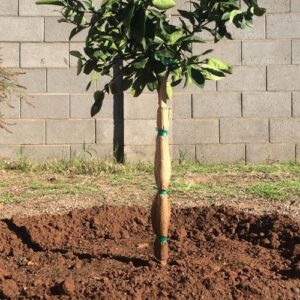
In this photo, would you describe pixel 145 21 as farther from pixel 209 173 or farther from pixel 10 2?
pixel 10 2

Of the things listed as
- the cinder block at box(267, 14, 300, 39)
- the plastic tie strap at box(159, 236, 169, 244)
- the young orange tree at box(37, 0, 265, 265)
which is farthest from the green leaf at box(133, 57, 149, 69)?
the cinder block at box(267, 14, 300, 39)

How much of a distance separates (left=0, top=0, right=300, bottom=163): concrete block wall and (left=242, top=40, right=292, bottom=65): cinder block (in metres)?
0.01

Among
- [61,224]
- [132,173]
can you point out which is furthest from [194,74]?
[132,173]

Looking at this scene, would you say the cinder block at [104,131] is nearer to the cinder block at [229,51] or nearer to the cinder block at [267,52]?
the cinder block at [229,51]

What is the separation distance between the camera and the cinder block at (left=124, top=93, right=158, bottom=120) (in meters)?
6.93

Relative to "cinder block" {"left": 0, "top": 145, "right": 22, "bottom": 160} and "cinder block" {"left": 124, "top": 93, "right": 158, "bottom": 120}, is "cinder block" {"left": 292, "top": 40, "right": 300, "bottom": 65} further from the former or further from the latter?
"cinder block" {"left": 0, "top": 145, "right": 22, "bottom": 160}

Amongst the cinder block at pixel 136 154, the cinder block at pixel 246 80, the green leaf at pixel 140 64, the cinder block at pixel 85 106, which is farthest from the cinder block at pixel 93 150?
the green leaf at pixel 140 64

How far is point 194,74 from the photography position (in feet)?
9.80

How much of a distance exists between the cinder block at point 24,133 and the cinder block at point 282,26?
113 inches

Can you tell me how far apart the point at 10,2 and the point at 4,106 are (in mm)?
1193

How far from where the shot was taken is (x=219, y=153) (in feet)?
23.2

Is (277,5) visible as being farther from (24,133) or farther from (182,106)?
(24,133)

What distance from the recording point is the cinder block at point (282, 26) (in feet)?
23.0

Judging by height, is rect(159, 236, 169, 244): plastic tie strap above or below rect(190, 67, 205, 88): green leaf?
below
